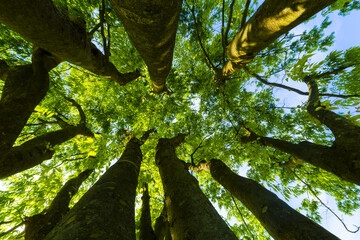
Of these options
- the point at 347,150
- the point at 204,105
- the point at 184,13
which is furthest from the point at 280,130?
the point at 184,13

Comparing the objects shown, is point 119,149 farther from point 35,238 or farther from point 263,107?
point 263,107

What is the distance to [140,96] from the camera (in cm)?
624

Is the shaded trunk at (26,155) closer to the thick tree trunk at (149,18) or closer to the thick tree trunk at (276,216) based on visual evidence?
the thick tree trunk at (149,18)

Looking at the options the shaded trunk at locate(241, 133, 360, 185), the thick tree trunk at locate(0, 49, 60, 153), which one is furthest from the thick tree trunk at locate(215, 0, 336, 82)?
the thick tree trunk at locate(0, 49, 60, 153)

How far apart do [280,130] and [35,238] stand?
8.19 m

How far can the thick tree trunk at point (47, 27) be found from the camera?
1432 mm

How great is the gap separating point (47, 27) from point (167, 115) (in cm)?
560

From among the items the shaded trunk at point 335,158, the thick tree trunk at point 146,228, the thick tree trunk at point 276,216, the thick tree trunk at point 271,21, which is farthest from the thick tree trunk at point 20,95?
the shaded trunk at point 335,158

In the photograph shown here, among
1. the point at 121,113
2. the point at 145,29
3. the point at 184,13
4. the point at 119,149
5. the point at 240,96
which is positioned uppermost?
the point at 184,13

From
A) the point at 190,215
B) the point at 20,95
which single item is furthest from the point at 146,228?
the point at 20,95

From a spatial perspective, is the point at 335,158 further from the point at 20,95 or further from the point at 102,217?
the point at 20,95

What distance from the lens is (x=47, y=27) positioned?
1.69 metres

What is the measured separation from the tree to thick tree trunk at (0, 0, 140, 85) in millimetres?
14

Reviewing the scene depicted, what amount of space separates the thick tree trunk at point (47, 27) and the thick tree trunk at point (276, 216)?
3.85m
